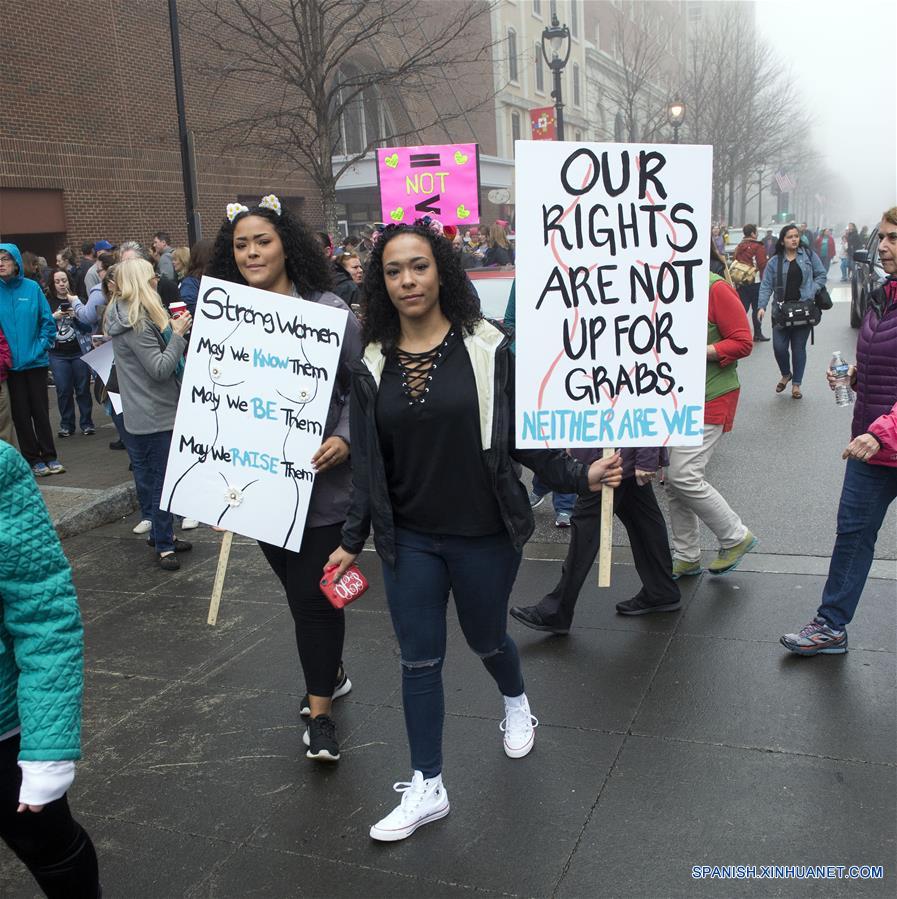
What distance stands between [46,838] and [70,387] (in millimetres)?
8865

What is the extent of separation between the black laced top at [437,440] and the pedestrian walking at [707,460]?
222cm

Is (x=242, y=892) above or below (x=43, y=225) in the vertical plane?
below

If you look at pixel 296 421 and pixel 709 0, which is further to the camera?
pixel 709 0

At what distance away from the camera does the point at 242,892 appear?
295 centimetres

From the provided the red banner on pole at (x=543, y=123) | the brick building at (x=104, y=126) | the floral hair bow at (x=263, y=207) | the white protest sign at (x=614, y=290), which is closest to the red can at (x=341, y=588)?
the white protest sign at (x=614, y=290)

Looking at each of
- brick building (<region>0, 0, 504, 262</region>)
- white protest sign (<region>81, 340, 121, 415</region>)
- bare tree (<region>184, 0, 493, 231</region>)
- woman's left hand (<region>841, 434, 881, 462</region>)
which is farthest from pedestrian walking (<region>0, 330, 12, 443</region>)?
brick building (<region>0, 0, 504, 262</region>)

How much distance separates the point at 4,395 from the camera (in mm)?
7172

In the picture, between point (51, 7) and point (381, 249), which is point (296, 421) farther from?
point (51, 7)

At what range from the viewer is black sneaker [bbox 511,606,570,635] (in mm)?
4691

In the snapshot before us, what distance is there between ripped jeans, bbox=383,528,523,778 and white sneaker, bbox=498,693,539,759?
447 mm

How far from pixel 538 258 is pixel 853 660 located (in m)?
2.30

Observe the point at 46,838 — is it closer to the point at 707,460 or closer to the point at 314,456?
the point at 314,456

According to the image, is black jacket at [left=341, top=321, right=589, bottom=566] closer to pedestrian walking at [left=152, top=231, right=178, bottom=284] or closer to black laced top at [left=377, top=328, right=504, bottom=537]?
black laced top at [left=377, top=328, right=504, bottom=537]

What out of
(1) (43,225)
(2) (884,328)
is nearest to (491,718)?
(2) (884,328)
